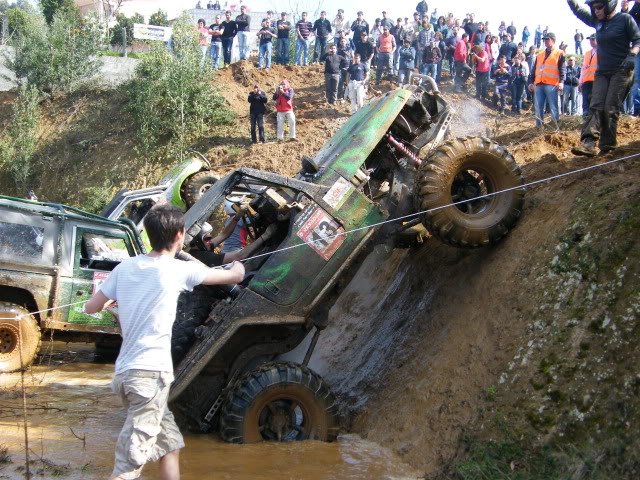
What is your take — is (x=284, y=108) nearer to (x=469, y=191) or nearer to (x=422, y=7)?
(x=422, y=7)

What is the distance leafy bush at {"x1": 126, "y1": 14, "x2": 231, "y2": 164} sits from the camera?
2214 cm

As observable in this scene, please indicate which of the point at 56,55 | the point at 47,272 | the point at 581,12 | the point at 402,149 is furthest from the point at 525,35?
the point at 47,272

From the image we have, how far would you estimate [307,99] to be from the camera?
22.9 meters

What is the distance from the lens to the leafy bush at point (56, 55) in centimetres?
2555

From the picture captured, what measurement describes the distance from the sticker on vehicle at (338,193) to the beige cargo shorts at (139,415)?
3.21 m

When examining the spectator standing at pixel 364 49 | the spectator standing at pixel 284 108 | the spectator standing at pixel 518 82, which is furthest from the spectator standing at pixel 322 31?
the spectator standing at pixel 518 82

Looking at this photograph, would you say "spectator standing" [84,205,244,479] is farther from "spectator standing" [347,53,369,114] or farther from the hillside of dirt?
"spectator standing" [347,53,369,114]

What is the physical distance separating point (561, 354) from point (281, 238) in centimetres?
304

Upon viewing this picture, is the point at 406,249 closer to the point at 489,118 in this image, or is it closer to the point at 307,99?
the point at 489,118

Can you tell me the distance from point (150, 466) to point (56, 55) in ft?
73.3

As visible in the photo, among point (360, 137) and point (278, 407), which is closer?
point (278, 407)

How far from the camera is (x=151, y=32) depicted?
25.3 meters

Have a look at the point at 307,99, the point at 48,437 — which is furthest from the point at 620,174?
the point at 307,99

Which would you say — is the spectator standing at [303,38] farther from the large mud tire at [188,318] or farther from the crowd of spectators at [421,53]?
the large mud tire at [188,318]
